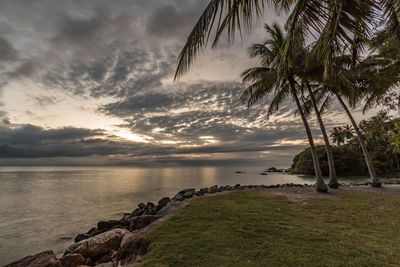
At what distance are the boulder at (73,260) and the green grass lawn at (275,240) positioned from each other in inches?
87.2

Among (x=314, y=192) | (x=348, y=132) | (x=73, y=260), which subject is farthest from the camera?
(x=348, y=132)

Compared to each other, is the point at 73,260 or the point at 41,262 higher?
the point at 41,262

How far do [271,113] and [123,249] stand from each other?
12.9 m

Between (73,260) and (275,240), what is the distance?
518 cm

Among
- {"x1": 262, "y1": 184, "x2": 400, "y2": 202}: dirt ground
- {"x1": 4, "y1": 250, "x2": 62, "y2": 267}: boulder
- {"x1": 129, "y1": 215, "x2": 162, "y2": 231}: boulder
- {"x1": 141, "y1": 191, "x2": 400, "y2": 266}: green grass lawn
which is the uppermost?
{"x1": 141, "y1": 191, "x2": 400, "y2": 266}: green grass lawn

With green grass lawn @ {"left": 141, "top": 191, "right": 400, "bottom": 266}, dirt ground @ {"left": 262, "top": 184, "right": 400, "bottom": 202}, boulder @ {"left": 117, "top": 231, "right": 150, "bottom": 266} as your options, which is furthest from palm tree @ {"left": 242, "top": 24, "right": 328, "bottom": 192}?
boulder @ {"left": 117, "top": 231, "right": 150, "bottom": 266}

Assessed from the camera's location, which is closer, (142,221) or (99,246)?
(99,246)

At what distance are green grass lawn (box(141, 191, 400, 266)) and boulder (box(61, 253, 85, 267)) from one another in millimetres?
2216

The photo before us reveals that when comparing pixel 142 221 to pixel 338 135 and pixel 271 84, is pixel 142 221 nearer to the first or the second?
pixel 271 84

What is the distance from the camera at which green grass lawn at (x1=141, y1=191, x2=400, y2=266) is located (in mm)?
3213

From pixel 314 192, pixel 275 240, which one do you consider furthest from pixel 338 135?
pixel 275 240

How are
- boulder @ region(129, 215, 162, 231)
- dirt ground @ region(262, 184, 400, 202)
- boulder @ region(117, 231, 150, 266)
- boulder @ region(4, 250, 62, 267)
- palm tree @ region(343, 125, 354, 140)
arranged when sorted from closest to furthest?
boulder @ region(117, 231, 150, 266)
boulder @ region(4, 250, 62, 267)
boulder @ region(129, 215, 162, 231)
dirt ground @ region(262, 184, 400, 202)
palm tree @ region(343, 125, 354, 140)

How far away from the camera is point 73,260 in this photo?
4941 millimetres

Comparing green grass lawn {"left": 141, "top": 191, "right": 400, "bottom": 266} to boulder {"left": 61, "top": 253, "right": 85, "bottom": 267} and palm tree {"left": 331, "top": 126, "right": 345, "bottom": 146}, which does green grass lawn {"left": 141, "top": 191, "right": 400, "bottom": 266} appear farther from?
palm tree {"left": 331, "top": 126, "right": 345, "bottom": 146}
